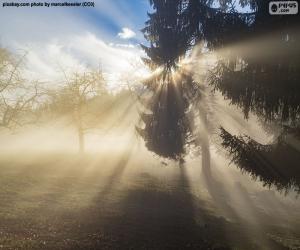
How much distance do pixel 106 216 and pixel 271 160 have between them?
7.97 m

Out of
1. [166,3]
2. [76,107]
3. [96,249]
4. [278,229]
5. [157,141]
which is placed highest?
[166,3]

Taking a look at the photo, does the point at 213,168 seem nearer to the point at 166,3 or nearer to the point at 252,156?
the point at 166,3

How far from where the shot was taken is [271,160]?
456 inches

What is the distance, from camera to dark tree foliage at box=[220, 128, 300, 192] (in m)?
11.4

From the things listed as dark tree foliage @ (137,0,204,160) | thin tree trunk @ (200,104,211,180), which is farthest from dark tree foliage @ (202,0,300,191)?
Answer: thin tree trunk @ (200,104,211,180)

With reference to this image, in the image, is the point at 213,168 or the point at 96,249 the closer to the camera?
the point at 96,249

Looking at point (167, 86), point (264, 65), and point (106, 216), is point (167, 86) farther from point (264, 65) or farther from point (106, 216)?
point (264, 65)

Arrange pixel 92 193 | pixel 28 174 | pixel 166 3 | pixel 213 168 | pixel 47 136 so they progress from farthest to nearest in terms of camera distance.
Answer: pixel 47 136
pixel 213 168
pixel 28 174
pixel 166 3
pixel 92 193

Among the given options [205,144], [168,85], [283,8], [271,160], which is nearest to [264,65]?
[283,8]

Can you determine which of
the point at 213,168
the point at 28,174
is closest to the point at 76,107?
the point at 28,174

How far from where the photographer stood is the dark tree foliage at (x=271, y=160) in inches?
448

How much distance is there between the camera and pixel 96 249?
12.3 metres

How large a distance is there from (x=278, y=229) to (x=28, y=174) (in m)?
15.7

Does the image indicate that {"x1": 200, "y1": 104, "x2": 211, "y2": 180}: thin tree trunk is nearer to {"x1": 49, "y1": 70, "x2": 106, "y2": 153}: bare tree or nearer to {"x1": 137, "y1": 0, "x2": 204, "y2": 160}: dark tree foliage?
{"x1": 137, "y1": 0, "x2": 204, "y2": 160}: dark tree foliage
